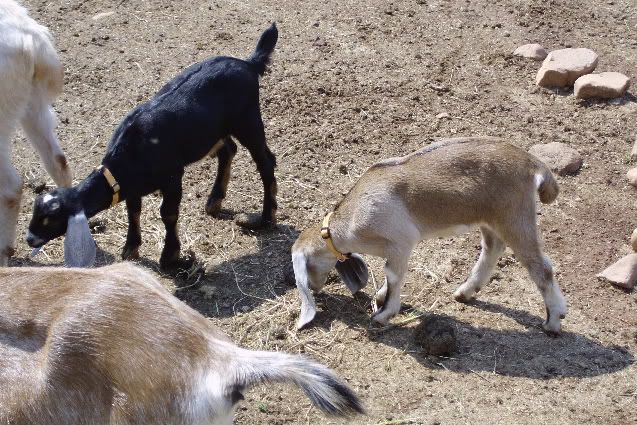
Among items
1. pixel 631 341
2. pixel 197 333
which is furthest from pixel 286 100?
pixel 197 333

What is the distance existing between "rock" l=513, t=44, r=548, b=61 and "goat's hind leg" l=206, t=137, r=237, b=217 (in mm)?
2964

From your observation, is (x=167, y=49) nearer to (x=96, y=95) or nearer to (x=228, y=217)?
(x=96, y=95)

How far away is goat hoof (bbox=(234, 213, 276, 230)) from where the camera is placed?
6168mm

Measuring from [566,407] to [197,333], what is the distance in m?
2.23

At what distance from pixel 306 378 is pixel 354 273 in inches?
90.6

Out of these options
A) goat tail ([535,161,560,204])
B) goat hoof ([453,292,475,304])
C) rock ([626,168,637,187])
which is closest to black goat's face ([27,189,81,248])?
goat hoof ([453,292,475,304])

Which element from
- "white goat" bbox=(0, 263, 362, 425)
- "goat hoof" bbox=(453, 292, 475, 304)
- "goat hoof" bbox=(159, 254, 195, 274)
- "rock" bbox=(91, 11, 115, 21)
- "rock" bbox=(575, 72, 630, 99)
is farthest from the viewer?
"rock" bbox=(91, 11, 115, 21)

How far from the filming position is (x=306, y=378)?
3.11 meters

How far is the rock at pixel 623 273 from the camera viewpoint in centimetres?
537

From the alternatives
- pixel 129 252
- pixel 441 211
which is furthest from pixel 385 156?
pixel 129 252

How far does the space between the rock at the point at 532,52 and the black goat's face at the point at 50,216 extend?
4.28 metres

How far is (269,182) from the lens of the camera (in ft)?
20.0

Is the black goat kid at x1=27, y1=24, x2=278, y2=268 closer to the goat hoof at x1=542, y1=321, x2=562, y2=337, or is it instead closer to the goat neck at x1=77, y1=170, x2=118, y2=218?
the goat neck at x1=77, y1=170, x2=118, y2=218

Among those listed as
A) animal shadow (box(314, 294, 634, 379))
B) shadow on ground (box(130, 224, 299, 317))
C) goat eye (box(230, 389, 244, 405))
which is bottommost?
animal shadow (box(314, 294, 634, 379))
